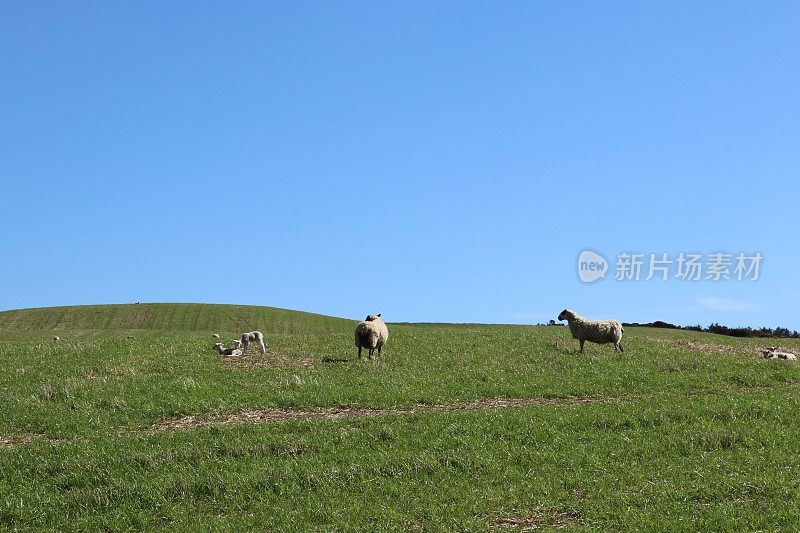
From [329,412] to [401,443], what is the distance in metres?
4.61

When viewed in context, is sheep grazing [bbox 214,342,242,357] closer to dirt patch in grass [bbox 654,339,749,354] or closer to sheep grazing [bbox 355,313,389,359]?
sheep grazing [bbox 355,313,389,359]

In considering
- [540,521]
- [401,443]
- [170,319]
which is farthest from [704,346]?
[170,319]

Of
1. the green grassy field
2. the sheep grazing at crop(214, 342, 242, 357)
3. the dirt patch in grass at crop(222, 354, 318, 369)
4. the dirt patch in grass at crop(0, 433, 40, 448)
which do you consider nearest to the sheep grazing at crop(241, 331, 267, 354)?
the sheep grazing at crop(214, 342, 242, 357)

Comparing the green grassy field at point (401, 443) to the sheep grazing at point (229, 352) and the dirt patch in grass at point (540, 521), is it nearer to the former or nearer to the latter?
the dirt patch in grass at point (540, 521)

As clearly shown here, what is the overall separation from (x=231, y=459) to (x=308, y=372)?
33.3 ft

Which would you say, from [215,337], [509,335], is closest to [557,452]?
[509,335]

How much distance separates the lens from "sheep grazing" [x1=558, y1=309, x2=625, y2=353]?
33844 mm

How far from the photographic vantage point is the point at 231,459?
55.3ft

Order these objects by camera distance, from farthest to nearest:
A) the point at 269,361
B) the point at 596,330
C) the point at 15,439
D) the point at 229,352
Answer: the point at 596,330, the point at 229,352, the point at 269,361, the point at 15,439

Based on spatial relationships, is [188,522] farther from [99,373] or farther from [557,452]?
[99,373]

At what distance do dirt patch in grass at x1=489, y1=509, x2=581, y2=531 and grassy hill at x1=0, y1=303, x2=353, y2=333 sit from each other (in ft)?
198

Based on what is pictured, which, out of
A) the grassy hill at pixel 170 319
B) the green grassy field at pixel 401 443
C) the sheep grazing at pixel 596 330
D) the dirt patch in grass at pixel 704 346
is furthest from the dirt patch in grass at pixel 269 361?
the grassy hill at pixel 170 319

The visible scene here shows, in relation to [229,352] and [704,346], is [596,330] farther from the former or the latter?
[229,352]

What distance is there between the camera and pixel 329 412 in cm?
2156
